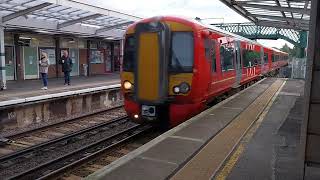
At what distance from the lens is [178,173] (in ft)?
16.0

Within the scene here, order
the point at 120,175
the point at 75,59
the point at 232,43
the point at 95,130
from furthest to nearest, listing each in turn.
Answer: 1. the point at 75,59
2. the point at 232,43
3. the point at 95,130
4. the point at 120,175

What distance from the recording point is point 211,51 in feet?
31.5

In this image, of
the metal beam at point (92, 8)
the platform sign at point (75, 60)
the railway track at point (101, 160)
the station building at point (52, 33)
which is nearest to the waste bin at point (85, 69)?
the station building at point (52, 33)

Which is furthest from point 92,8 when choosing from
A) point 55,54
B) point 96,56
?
point 96,56

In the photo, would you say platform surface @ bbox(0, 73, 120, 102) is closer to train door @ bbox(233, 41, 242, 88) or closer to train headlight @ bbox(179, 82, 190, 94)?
train headlight @ bbox(179, 82, 190, 94)

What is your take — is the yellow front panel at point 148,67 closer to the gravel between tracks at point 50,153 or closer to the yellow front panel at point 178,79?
the yellow front panel at point 178,79

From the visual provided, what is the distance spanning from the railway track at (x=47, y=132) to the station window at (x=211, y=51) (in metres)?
4.04

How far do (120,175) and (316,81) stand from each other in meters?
2.46

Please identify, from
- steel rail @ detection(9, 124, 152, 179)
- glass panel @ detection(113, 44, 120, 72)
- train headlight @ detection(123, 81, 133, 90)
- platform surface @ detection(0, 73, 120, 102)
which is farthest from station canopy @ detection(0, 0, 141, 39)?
steel rail @ detection(9, 124, 152, 179)

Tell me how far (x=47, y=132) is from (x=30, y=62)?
12020mm

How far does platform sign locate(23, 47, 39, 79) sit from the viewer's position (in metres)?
20.9

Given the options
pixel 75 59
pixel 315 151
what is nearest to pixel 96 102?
pixel 75 59

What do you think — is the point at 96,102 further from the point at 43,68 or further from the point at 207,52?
the point at 207,52

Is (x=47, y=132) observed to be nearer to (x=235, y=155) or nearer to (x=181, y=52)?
(x=181, y=52)
